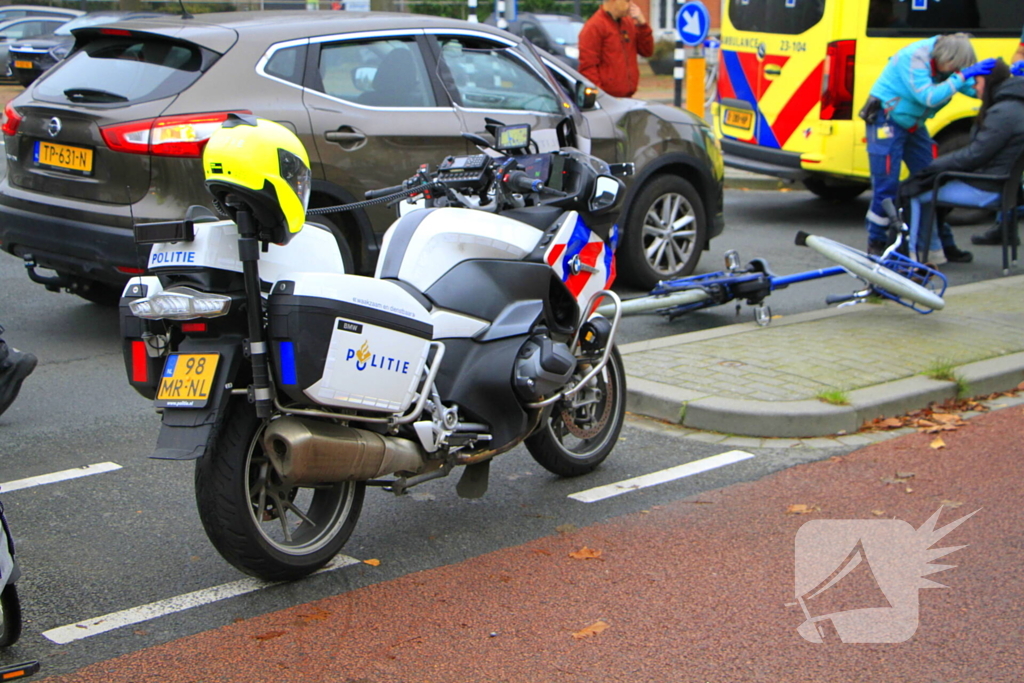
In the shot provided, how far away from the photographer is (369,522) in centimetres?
449

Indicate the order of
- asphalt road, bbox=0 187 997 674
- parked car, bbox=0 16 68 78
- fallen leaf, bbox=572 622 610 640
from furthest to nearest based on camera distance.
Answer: parked car, bbox=0 16 68 78 → asphalt road, bbox=0 187 997 674 → fallen leaf, bbox=572 622 610 640

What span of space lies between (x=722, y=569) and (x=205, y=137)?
370 centimetres

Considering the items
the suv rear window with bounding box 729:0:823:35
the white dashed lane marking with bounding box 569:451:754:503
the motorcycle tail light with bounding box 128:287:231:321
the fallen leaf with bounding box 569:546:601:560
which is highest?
the suv rear window with bounding box 729:0:823:35

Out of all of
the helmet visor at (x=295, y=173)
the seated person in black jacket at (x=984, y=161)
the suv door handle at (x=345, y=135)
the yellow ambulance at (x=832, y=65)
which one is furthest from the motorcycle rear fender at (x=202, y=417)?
the yellow ambulance at (x=832, y=65)

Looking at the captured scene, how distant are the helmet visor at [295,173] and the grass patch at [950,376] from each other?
3.84 meters

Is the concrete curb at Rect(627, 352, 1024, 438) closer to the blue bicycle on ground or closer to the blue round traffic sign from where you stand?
the blue bicycle on ground

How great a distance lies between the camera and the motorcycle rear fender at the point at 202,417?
340 cm

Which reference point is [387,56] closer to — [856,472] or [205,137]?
[205,137]

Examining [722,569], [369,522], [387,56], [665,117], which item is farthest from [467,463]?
[665,117]

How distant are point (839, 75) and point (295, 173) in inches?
324

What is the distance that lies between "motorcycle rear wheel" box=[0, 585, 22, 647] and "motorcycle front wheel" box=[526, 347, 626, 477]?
2027 mm

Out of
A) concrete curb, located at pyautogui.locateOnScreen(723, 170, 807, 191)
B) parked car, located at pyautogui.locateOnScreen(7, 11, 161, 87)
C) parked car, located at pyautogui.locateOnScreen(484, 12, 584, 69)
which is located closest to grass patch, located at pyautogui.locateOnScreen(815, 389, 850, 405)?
concrete curb, located at pyautogui.locateOnScreen(723, 170, 807, 191)

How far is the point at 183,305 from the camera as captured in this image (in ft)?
11.3

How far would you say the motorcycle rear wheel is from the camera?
333 centimetres
